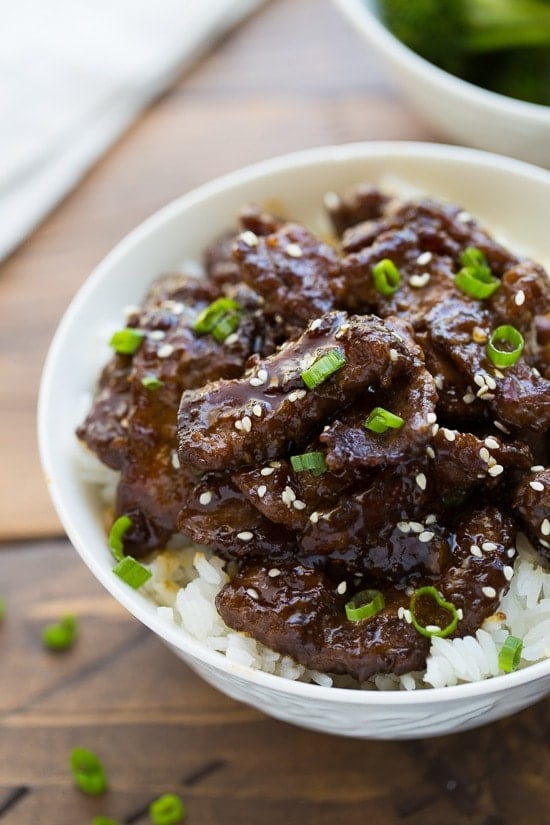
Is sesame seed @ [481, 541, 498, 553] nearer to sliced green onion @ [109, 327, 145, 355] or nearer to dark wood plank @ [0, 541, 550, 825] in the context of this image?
dark wood plank @ [0, 541, 550, 825]

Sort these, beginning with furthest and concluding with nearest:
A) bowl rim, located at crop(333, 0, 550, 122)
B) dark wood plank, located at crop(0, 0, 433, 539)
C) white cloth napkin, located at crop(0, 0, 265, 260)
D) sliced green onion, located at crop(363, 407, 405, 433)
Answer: white cloth napkin, located at crop(0, 0, 265, 260) → dark wood plank, located at crop(0, 0, 433, 539) → bowl rim, located at crop(333, 0, 550, 122) → sliced green onion, located at crop(363, 407, 405, 433)

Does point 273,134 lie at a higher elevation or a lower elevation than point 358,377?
lower

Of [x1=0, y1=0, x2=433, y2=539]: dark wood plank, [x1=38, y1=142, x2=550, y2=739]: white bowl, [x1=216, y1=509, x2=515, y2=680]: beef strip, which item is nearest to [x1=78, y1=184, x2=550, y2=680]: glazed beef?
[x1=216, y1=509, x2=515, y2=680]: beef strip

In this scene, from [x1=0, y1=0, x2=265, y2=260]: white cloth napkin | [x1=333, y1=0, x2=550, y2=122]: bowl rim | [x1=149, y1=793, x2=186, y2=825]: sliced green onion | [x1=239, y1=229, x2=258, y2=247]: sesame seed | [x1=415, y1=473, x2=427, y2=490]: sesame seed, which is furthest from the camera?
[x1=0, y1=0, x2=265, y2=260]: white cloth napkin

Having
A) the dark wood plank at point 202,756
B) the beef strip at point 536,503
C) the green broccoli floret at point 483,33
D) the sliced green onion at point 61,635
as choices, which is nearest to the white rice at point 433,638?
the beef strip at point 536,503

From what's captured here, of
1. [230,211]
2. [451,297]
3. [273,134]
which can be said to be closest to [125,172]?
[273,134]

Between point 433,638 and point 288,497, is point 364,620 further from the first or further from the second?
point 288,497

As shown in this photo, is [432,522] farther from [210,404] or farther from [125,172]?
[125,172]
